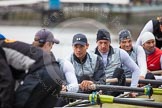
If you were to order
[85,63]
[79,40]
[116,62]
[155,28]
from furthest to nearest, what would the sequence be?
[155,28]
[116,62]
[85,63]
[79,40]

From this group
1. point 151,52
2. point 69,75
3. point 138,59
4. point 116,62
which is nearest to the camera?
point 69,75

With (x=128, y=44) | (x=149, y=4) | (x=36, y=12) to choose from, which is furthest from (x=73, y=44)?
(x=36, y=12)

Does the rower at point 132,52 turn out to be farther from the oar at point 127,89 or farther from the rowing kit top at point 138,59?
the oar at point 127,89

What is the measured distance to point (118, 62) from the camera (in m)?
6.22

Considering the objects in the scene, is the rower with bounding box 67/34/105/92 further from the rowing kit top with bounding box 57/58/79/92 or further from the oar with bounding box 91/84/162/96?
the rowing kit top with bounding box 57/58/79/92

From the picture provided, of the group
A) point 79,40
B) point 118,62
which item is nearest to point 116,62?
point 118,62

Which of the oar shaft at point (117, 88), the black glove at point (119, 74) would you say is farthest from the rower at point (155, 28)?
the oar shaft at point (117, 88)

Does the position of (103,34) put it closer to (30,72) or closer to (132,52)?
(132,52)

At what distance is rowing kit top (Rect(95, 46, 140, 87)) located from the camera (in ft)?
20.2

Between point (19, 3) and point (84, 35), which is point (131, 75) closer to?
point (84, 35)

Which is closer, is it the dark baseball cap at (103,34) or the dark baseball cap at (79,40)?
the dark baseball cap at (79,40)

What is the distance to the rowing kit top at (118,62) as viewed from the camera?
6.15 m

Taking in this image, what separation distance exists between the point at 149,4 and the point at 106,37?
22636 millimetres

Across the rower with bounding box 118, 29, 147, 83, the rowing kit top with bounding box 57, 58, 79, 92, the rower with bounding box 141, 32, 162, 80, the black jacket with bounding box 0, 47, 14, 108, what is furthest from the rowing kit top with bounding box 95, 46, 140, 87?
the black jacket with bounding box 0, 47, 14, 108
